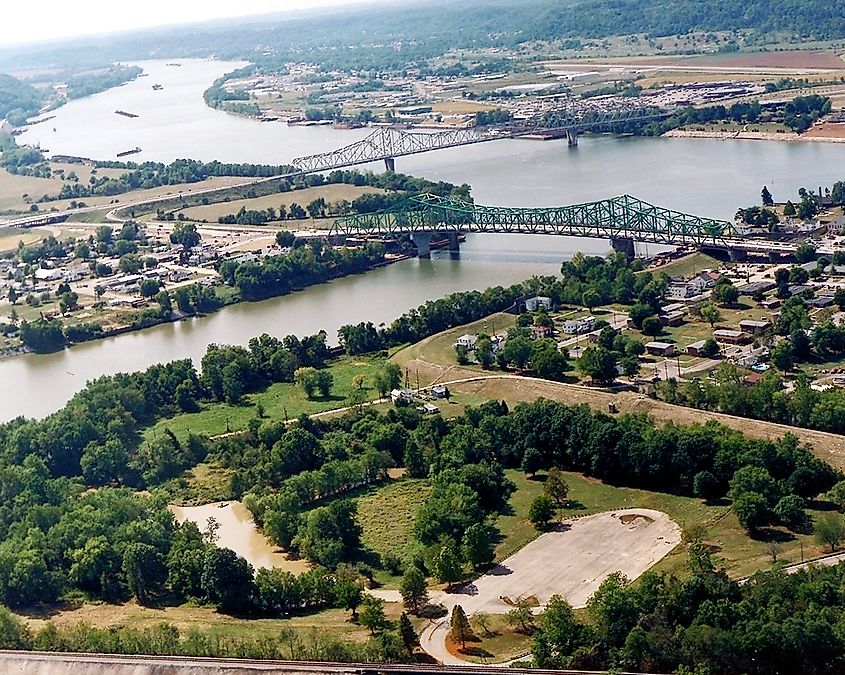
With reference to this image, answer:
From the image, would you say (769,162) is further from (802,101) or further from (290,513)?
(290,513)

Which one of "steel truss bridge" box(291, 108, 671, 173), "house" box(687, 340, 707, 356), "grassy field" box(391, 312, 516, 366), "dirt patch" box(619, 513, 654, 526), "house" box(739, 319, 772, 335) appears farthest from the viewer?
"steel truss bridge" box(291, 108, 671, 173)

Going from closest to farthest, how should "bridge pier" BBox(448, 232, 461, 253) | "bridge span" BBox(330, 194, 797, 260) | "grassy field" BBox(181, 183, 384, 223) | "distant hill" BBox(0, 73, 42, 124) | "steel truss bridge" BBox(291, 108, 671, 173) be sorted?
"bridge span" BBox(330, 194, 797, 260), "bridge pier" BBox(448, 232, 461, 253), "grassy field" BBox(181, 183, 384, 223), "steel truss bridge" BBox(291, 108, 671, 173), "distant hill" BBox(0, 73, 42, 124)

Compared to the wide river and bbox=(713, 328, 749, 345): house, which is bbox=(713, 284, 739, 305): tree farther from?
the wide river

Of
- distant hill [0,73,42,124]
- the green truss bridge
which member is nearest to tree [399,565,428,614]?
the green truss bridge

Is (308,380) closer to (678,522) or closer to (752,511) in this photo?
(678,522)

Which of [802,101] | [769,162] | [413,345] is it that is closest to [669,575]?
[413,345]

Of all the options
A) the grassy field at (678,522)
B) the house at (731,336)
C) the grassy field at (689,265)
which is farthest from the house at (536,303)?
the grassy field at (678,522)

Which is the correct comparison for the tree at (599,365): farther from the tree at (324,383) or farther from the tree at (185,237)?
the tree at (185,237)

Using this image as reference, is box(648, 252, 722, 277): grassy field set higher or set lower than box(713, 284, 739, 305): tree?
lower
